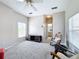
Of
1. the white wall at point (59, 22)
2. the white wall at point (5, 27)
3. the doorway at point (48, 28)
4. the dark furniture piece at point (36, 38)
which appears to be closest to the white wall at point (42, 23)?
the white wall at point (59, 22)

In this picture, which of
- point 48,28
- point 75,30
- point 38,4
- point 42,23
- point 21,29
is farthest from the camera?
point 48,28

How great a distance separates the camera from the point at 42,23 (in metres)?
9.68

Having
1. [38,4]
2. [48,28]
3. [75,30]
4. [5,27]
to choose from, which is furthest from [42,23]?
[75,30]

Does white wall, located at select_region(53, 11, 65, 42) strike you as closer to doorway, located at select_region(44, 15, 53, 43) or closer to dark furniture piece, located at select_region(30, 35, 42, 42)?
doorway, located at select_region(44, 15, 53, 43)

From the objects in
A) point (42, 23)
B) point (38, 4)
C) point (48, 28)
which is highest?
point (38, 4)

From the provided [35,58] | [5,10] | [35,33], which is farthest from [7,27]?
[35,33]

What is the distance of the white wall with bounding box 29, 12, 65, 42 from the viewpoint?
27.7ft

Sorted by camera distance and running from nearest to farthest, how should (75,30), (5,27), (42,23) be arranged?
(75,30) < (5,27) < (42,23)

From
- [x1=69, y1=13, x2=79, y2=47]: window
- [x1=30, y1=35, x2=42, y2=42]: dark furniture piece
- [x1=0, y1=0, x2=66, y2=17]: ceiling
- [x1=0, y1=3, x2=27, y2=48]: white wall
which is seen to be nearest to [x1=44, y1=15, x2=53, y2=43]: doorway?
[x1=30, y1=35, x2=42, y2=42]: dark furniture piece

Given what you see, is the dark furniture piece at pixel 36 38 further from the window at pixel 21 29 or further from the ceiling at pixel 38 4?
the ceiling at pixel 38 4

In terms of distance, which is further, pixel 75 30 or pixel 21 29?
pixel 21 29

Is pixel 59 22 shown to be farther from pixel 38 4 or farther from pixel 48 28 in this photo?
pixel 38 4

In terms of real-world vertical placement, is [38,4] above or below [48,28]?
above

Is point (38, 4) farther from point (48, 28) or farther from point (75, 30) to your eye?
point (48, 28)
